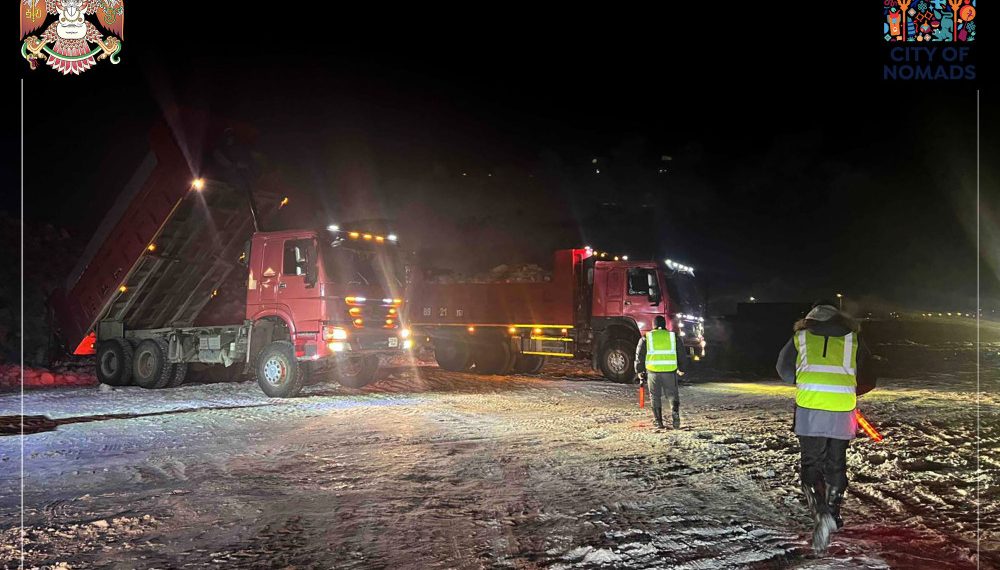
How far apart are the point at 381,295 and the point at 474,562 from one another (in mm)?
8506

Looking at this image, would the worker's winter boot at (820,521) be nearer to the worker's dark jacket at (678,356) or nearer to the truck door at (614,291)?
the worker's dark jacket at (678,356)

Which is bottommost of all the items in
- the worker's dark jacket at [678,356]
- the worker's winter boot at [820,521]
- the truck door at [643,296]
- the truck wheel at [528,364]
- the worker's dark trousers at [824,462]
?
the truck wheel at [528,364]

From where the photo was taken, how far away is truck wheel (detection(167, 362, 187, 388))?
44.1 feet

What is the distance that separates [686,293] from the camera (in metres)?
16.0

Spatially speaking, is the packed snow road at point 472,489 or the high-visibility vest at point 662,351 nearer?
the packed snow road at point 472,489

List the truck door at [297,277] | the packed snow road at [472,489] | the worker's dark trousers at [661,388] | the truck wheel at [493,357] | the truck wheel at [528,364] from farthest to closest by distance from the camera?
the truck wheel at [528,364], the truck wheel at [493,357], the truck door at [297,277], the worker's dark trousers at [661,388], the packed snow road at [472,489]

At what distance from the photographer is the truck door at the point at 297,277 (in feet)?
36.9

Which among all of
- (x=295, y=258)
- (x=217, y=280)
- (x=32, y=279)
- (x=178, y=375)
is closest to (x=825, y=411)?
(x=295, y=258)

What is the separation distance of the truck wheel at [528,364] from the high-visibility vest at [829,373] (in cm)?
1290

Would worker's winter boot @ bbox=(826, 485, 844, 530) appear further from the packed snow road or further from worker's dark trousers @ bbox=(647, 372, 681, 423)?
worker's dark trousers @ bbox=(647, 372, 681, 423)

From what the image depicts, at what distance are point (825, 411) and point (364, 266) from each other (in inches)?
353

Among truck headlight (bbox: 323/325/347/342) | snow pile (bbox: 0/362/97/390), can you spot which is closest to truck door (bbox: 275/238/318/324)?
truck headlight (bbox: 323/325/347/342)

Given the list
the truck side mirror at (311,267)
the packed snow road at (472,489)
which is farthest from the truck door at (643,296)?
the truck side mirror at (311,267)

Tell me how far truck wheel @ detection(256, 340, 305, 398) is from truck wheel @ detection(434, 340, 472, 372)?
6.41 m
